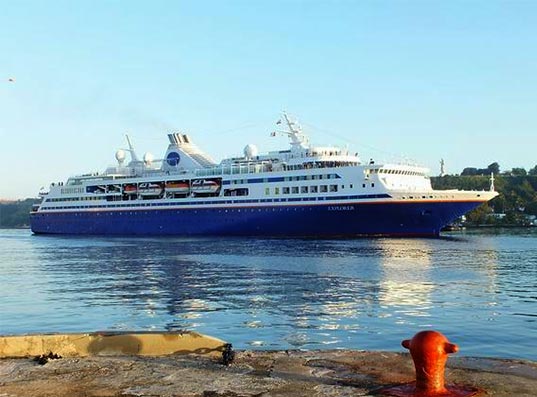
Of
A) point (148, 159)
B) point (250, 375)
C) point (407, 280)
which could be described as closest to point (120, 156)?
point (148, 159)

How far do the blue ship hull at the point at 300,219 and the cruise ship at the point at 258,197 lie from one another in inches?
4.4

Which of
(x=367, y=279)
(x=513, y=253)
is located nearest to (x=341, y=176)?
(x=513, y=253)

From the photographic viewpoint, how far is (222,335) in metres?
17.4

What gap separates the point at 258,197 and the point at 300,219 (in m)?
6.84

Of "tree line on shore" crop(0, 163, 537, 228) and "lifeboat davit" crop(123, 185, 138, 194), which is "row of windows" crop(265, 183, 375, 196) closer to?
"lifeboat davit" crop(123, 185, 138, 194)

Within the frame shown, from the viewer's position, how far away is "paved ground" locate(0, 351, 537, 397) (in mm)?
8992

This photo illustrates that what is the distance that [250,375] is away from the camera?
32.3 feet

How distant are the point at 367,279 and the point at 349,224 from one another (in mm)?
38197

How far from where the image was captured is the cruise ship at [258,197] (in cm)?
6900

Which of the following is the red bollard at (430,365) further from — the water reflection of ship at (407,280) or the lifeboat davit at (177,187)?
the lifeboat davit at (177,187)

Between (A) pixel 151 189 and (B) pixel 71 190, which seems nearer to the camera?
(A) pixel 151 189

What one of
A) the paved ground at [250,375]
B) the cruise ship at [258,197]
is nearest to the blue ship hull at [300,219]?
the cruise ship at [258,197]

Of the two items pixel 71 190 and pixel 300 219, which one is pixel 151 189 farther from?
pixel 300 219

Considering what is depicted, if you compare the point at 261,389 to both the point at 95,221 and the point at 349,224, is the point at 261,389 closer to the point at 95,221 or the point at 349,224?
the point at 349,224
